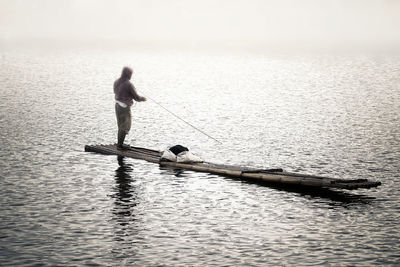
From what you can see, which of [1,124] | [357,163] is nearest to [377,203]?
[357,163]

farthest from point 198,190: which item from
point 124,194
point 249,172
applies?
point 124,194

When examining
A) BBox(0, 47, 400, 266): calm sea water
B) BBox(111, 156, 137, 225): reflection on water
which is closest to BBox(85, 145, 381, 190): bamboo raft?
BBox(0, 47, 400, 266): calm sea water

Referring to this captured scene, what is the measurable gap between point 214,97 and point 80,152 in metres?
24.2

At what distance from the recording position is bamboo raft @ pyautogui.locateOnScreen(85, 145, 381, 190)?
18.7 m

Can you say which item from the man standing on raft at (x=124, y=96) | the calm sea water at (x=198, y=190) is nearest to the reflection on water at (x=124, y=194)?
the calm sea water at (x=198, y=190)

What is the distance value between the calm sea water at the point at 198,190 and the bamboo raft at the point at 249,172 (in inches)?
12.0

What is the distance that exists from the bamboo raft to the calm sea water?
31cm

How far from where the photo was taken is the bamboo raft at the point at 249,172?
18.7 m

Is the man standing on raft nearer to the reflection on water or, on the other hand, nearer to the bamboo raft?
the bamboo raft

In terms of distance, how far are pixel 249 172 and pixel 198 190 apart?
A: 1.71 meters

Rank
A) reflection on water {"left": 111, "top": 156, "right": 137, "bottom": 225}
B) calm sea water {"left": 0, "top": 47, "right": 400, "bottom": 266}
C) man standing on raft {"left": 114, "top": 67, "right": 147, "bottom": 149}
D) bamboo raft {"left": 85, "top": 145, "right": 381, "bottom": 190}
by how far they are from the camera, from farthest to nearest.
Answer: man standing on raft {"left": 114, "top": 67, "right": 147, "bottom": 149} < bamboo raft {"left": 85, "top": 145, "right": 381, "bottom": 190} < reflection on water {"left": 111, "top": 156, "right": 137, "bottom": 225} < calm sea water {"left": 0, "top": 47, "right": 400, "bottom": 266}

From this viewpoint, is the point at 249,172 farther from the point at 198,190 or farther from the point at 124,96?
the point at 124,96

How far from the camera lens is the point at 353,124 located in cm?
3347

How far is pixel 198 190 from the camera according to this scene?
19.8 metres
